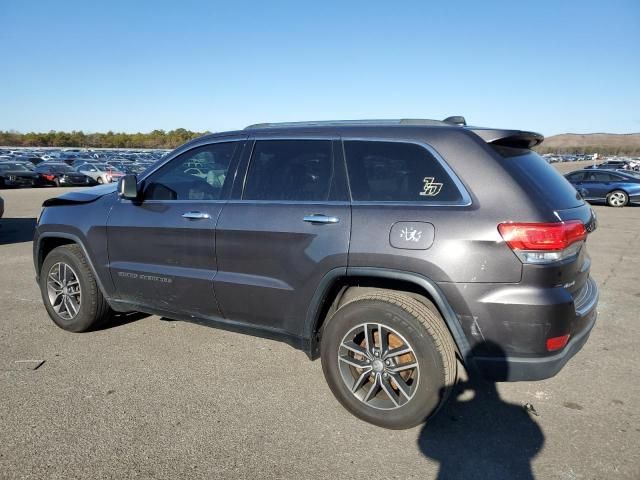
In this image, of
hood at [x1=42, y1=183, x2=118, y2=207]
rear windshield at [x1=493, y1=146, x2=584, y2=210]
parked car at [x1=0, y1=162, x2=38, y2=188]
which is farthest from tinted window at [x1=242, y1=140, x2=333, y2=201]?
parked car at [x1=0, y1=162, x2=38, y2=188]

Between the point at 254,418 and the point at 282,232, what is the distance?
1.17 metres

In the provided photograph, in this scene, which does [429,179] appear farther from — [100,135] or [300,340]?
[100,135]

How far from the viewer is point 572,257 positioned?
8.91ft

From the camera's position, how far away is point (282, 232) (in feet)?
10.4

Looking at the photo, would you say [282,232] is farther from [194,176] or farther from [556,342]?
[556,342]

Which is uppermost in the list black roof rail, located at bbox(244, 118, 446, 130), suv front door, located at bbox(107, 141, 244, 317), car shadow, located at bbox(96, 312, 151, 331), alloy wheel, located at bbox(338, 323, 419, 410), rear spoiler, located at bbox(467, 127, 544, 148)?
black roof rail, located at bbox(244, 118, 446, 130)

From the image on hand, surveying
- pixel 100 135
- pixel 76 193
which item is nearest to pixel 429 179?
pixel 76 193

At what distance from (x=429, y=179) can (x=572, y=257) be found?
0.89 meters

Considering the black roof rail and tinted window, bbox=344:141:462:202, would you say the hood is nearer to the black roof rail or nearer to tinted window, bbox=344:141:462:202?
the black roof rail

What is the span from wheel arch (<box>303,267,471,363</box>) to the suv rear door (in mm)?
57

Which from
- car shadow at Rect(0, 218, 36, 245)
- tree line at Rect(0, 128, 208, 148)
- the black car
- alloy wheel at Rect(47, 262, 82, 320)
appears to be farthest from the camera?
tree line at Rect(0, 128, 208, 148)

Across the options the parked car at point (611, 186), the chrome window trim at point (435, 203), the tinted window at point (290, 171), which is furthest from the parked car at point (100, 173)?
the chrome window trim at point (435, 203)

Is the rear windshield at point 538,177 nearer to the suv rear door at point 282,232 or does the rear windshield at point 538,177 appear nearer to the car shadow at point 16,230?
the suv rear door at point 282,232

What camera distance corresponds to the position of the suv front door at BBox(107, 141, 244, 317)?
356 centimetres
